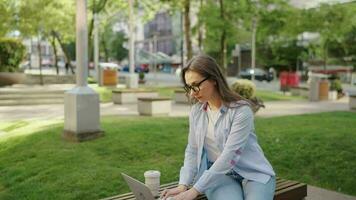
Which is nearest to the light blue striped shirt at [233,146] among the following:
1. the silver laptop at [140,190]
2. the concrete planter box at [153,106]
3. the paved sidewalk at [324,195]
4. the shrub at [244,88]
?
the silver laptop at [140,190]

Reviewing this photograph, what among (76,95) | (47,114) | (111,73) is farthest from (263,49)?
(76,95)

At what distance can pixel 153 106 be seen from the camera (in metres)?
14.0

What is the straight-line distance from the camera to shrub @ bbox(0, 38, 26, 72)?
25.1 metres

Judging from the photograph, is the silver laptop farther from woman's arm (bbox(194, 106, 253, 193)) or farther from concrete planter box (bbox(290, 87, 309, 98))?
concrete planter box (bbox(290, 87, 309, 98))

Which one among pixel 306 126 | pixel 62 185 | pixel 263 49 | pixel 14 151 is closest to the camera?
pixel 62 185

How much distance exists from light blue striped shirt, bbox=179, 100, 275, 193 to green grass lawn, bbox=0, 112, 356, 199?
2.89 meters

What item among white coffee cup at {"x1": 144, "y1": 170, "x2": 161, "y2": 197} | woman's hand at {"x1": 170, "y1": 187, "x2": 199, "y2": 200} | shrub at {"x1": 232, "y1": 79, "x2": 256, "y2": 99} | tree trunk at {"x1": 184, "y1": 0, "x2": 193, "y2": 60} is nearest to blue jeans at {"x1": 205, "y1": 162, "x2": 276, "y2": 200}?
woman's hand at {"x1": 170, "y1": 187, "x2": 199, "y2": 200}

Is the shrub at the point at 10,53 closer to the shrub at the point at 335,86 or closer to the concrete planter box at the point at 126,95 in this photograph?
the concrete planter box at the point at 126,95

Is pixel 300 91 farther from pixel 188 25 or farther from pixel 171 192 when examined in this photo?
pixel 171 192

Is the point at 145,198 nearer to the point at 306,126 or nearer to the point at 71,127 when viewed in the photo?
the point at 71,127

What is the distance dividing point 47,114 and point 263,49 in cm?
4170

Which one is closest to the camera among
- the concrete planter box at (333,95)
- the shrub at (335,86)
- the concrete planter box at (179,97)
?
the concrete planter box at (179,97)

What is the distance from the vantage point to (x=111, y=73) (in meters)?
26.7

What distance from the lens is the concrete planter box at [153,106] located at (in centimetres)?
1398
